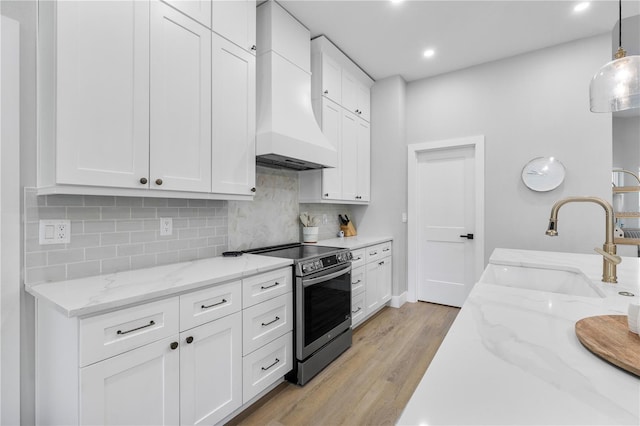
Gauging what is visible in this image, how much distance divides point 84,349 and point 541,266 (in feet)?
7.82

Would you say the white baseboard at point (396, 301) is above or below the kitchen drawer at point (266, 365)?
below

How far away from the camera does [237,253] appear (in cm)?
239

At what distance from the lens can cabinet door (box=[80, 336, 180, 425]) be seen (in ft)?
4.04

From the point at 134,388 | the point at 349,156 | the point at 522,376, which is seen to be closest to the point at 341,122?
the point at 349,156

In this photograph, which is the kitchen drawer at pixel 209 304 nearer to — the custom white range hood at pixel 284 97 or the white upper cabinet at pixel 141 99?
the white upper cabinet at pixel 141 99

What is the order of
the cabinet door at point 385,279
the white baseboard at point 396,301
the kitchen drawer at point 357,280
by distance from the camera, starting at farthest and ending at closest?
the white baseboard at point 396,301
the cabinet door at point 385,279
the kitchen drawer at point 357,280

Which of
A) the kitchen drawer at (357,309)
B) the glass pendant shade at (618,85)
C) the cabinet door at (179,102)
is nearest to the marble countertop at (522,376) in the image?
the glass pendant shade at (618,85)

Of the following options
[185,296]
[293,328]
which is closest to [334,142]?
[293,328]

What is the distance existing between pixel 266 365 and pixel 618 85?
2.44 meters

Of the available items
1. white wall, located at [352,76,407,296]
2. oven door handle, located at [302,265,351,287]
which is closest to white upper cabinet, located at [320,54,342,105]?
white wall, located at [352,76,407,296]

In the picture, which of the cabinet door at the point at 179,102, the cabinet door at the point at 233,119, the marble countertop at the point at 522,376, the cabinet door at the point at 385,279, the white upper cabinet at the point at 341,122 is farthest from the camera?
the cabinet door at the point at 385,279

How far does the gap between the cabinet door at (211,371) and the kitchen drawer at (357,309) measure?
4.85ft

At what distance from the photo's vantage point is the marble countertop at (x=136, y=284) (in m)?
1.25

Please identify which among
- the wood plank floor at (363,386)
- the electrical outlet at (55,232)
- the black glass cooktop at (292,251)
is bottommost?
the wood plank floor at (363,386)
